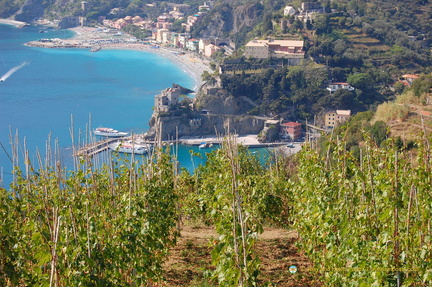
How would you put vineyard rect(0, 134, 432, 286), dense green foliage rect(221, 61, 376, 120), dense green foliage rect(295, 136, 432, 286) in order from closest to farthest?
dense green foliage rect(295, 136, 432, 286), vineyard rect(0, 134, 432, 286), dense green foliage rect(221, 61, 376, 120)

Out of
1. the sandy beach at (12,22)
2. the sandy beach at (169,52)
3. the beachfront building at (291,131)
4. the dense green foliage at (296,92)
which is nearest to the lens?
the beachfront building at (291,131)

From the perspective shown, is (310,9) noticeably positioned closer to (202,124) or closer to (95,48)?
(202,124)

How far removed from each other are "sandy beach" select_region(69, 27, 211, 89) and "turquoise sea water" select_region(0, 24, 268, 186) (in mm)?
1003

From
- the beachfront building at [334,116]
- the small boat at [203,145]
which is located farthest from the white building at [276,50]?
the small boat at [203,145]

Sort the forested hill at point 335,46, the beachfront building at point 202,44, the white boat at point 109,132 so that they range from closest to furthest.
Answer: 1. the white boat at point 109,132
2. the forested hill at point 335,46
3. the beachfront building at point 202,44

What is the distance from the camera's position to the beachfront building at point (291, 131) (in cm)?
3481

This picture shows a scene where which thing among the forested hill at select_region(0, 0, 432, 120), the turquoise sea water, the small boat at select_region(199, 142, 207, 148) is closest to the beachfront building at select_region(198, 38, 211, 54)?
the forested hill at select_region(0, 0, 432, 120)

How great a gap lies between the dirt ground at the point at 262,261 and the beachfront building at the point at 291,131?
27.3 metres

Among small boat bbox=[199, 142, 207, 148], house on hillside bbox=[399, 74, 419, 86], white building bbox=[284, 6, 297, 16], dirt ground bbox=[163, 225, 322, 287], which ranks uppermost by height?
white building bbox=[284, 6, 297, 16]

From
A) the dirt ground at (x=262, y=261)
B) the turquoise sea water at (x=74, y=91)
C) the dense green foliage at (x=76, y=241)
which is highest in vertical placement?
the dense green foliage at (x=76, y=241)

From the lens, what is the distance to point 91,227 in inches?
146

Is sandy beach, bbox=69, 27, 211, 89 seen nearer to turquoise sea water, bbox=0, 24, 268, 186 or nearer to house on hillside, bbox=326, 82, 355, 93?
turquoise sea water, bbox=0, 24, 268, 186

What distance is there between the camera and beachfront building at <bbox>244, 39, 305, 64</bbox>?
1722 inches

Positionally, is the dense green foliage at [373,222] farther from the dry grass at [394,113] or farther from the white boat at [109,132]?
the white boat at [109,132]
